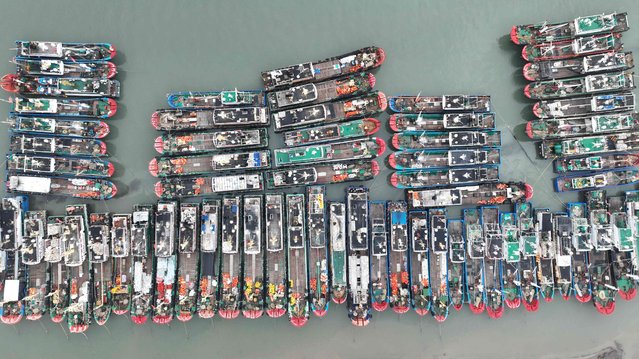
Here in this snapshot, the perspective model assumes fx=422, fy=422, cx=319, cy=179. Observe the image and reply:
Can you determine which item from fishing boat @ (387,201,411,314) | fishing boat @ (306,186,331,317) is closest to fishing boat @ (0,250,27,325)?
fishing boat @ (306,186,331,317)

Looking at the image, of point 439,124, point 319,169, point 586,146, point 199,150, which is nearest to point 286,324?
point 319,169

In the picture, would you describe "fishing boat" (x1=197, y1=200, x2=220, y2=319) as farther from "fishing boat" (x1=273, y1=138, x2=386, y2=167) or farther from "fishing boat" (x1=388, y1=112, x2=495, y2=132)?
"fishing boat" (x1=388, y1=112, x2=495, y2=132)

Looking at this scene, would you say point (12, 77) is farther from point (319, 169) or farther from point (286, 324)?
point (286, 324)

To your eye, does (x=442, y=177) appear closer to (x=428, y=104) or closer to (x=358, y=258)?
(x=428, y=104)

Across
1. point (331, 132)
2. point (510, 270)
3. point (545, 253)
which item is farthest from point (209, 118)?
point (545, 253)

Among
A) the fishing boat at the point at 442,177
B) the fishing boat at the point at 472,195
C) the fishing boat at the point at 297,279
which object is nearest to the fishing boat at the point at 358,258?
the fishing boat at the point at 442,177

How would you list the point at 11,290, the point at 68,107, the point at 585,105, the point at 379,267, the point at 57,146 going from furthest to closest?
the point at 585,105, the point at 379,267, the point at 68,107, the point at 57,146, the point at 11,290

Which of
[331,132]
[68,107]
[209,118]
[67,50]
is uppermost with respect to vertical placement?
[67,50]
